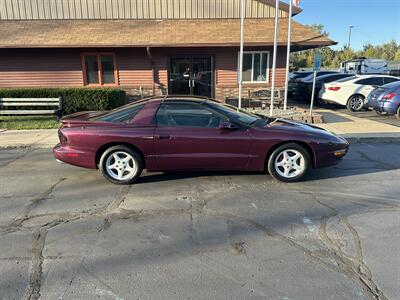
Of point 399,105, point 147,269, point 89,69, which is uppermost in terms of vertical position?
point 89,69

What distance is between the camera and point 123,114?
514 cm

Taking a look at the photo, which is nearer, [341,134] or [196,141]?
[196,141]

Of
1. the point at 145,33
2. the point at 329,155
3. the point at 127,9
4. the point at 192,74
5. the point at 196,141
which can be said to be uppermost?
the point at 127,9

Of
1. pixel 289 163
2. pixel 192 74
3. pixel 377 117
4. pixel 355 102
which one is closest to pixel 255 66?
pixel 192 74

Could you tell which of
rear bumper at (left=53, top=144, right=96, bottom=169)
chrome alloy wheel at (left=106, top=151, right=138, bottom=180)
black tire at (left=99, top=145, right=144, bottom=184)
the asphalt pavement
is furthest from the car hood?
the asphalt pavement

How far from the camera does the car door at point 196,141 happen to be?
4883 mm

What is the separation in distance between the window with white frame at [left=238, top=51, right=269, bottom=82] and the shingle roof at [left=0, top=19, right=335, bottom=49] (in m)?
0.78

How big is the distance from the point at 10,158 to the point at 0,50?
910 centimetres

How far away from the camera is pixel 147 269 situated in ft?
9.39

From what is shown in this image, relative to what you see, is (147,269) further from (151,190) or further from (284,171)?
(284,171)

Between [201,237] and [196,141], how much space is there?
183cm

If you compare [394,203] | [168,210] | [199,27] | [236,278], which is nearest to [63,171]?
[168,210]

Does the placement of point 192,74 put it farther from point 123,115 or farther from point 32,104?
point 123,115

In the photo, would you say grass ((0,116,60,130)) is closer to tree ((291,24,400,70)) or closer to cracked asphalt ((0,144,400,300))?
cracked asphalt ((0,144,400,300))
